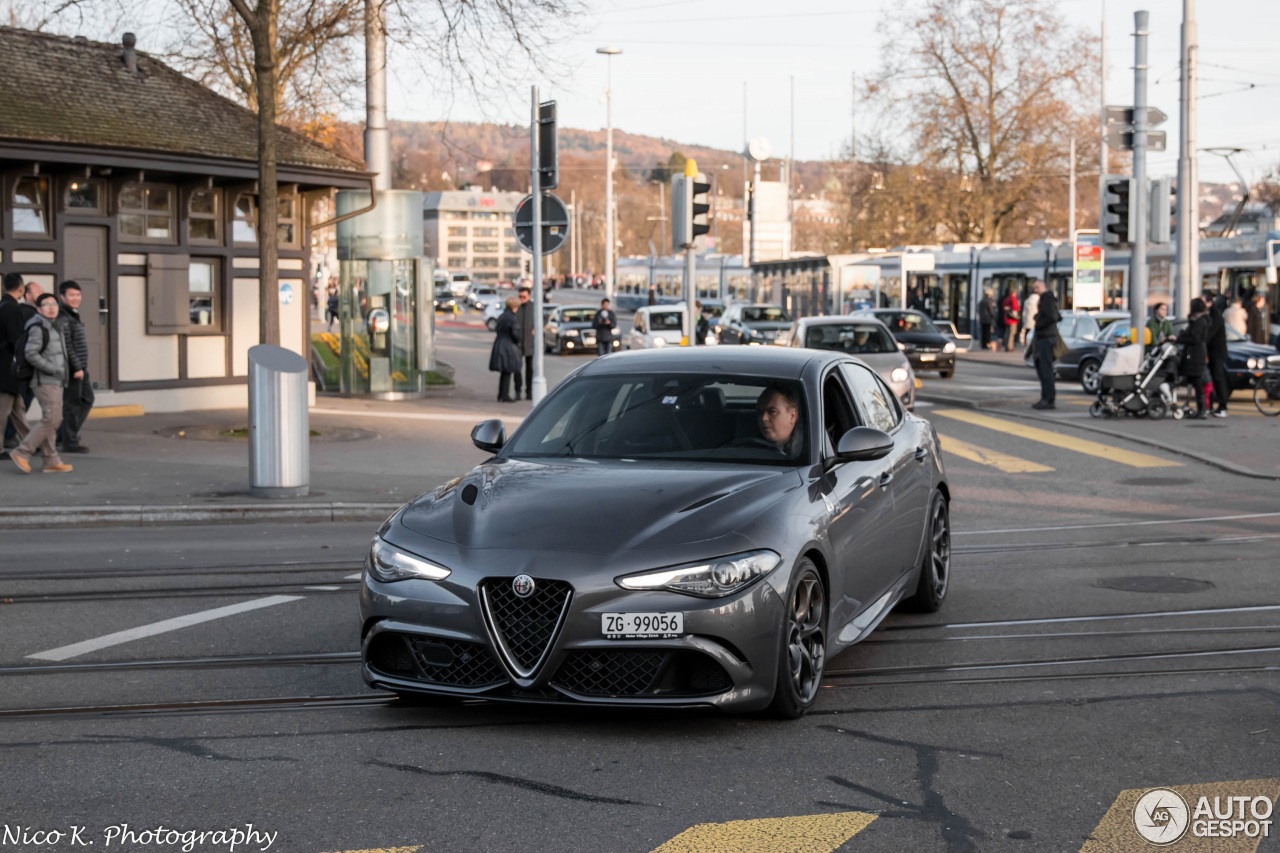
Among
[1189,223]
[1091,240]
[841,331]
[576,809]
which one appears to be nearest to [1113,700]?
[576,809]

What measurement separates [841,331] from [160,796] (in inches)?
770

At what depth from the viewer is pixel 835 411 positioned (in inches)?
296

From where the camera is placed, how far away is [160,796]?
5.16 m

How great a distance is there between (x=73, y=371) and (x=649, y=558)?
38.0ft

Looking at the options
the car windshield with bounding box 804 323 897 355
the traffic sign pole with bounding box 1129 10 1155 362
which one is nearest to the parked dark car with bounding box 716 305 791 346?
the traffic sign pole with bounding box 1129 10 1155 362

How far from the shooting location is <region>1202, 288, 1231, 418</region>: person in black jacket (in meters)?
22.0

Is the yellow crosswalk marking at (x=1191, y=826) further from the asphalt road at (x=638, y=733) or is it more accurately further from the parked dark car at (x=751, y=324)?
the parked dark car at (x=751, y=324)

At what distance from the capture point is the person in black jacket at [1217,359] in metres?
22.0

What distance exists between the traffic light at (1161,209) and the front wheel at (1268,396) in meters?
2.97

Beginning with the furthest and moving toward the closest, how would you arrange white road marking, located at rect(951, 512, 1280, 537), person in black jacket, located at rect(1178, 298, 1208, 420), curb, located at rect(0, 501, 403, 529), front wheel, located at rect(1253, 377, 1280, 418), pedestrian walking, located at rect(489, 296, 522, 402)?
pedestrian walking, located at rect(489, 296, 522, 402) < front wheel, located at rect(1253, 377, 1280, 418) < person in black jacket, located at rect(1178, 298, 1208, 420) < curb, located at rect(0, 501, 403, 529) < white road marking, located at rect(951, 512, 1280, 537)

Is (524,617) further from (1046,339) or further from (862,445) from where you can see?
(1046,339)

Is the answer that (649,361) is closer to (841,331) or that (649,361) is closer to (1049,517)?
(1049,517)

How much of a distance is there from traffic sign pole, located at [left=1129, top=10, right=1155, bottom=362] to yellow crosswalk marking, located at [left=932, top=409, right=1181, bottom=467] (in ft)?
10.8

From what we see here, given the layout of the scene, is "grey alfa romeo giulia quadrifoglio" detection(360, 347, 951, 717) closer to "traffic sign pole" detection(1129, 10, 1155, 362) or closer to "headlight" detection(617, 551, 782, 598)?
"headlight" detection(617, 551, 782, 598)
